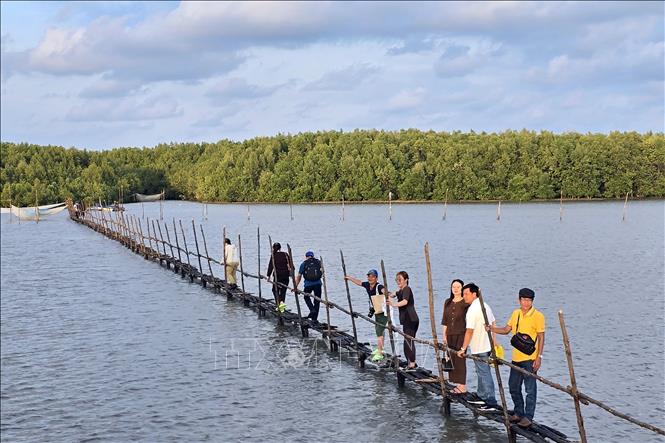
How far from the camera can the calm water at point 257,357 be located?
1742cm

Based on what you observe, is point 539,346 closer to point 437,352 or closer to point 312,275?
point 437,352

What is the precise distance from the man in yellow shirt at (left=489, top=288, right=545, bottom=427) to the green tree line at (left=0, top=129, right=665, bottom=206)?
12933 cm

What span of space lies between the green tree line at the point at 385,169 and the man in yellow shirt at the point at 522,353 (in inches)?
5092

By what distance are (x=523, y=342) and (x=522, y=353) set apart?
1.60ft

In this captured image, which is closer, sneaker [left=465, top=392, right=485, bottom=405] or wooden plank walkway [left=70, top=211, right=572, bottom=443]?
wooden plank walkway [left=70, top=211, right=572, bottom=443]

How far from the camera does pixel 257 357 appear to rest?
930 inches

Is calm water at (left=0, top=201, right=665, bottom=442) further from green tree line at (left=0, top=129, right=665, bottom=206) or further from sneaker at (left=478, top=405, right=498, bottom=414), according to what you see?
green tree line at (left=0, top=129, right=665, bottom=206)

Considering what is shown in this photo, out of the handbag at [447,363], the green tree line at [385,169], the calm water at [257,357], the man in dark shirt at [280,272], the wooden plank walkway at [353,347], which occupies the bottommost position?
the calm water at [257,357]

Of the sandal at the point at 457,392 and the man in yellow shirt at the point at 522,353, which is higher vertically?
the man in yellow shirt at the point at 522,353

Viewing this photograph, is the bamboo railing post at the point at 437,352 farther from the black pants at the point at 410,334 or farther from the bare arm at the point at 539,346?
the bare arm at the point at 539,346

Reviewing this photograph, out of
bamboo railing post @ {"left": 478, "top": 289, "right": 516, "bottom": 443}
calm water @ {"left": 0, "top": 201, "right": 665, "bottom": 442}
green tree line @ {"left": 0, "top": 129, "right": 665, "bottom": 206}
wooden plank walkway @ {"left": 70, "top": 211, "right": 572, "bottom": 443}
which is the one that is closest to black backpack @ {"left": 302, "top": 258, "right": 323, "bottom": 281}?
wooden plank walkway @ {"left": 70, "top": 211, "right": 572, "bottom": 443}

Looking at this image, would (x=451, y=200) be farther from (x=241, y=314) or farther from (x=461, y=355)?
(x=461, y=355)

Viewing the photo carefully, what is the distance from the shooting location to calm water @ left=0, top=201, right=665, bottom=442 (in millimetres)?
17422

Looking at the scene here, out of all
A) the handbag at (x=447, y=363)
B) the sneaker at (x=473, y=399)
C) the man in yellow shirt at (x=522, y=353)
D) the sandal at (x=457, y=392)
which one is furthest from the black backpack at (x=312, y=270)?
the man in yellow shirt at (x=522, y=353)
